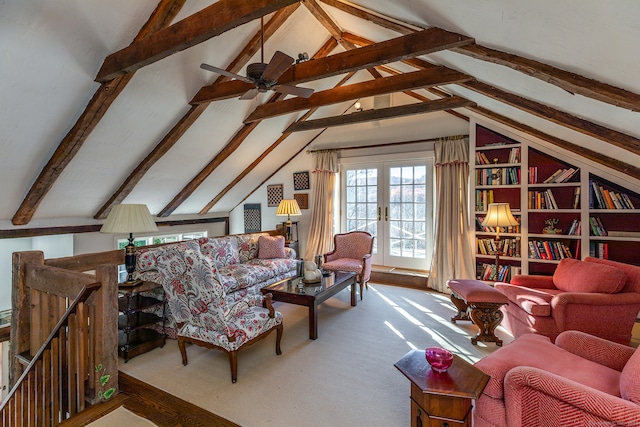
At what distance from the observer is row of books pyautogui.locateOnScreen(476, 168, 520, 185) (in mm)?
4363

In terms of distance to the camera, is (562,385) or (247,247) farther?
(247,247)

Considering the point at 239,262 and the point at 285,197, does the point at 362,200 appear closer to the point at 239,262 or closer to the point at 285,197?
the point at 285,197

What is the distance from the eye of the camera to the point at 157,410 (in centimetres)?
213

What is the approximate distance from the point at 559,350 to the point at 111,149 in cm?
493

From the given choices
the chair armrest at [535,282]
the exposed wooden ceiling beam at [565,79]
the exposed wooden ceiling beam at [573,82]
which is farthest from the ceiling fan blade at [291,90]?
the chair armrest at [535,282]

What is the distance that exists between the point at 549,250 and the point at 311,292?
3301 millimetres

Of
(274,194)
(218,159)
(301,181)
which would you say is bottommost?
(274,194)

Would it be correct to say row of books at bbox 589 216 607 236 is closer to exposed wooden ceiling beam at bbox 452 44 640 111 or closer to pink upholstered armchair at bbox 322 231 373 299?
exposed wooden ceiling beam at bbox 452 44 640 111

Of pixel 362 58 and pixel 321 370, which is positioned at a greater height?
pixel 362 58

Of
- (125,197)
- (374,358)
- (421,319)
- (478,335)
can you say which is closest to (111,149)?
(125,197)

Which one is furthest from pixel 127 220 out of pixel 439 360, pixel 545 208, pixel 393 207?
pixel 545 208

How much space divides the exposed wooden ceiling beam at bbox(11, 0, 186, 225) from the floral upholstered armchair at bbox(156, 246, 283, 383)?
1.82 metres

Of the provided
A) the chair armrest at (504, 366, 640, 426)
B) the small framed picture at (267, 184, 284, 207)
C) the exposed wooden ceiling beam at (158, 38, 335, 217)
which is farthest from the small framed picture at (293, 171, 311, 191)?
the chair armrest at (504, 366, 640, 426)

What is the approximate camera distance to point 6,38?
238 centimetres
